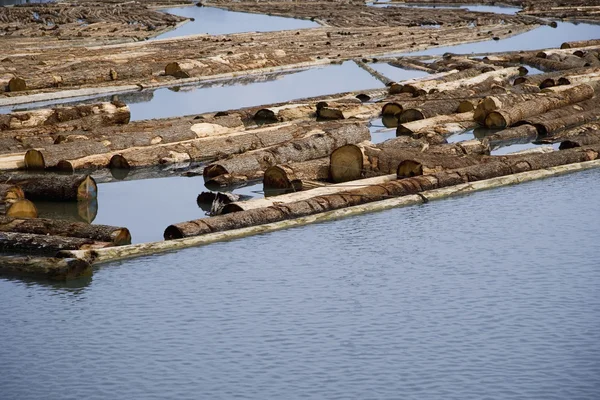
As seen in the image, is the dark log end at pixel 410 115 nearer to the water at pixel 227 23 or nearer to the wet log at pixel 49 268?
the wet log at pixel 49 268

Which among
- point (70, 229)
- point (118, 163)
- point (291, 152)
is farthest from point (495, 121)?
point (70, 229)

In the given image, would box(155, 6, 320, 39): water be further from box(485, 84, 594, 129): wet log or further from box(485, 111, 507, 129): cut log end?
box(485, 111, 507, 129): cut log end

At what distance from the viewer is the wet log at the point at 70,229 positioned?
1170 centimetres

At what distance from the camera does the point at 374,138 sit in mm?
18344

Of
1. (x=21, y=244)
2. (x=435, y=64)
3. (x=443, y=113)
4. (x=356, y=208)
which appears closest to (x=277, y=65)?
(x=435, y=64)

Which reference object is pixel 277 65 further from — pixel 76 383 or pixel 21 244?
pixel 76 383

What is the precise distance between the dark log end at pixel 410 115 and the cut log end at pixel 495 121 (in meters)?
1.20

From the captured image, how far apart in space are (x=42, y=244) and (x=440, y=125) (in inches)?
364

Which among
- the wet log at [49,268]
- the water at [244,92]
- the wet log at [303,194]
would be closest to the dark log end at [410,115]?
the water at [244,92]

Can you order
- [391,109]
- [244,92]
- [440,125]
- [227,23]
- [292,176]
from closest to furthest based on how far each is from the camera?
1. [292,176]
2. [440,125]
3. [391,109]
4. [244,92]
5. [227,23]

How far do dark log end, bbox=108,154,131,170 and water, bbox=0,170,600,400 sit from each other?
177 inches

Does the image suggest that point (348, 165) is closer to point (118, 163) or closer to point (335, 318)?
point (118, 163)

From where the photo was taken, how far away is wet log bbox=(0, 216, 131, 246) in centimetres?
1170

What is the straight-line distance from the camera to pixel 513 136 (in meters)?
18.2
